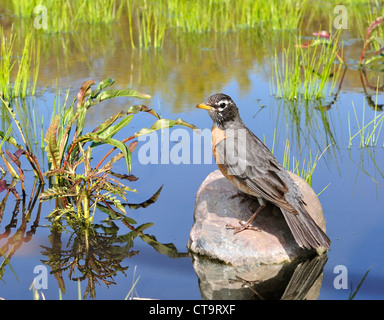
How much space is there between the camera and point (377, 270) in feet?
14.3

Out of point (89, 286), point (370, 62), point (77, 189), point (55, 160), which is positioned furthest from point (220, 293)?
point (370, 62)

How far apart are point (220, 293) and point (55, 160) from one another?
2013 millimetres

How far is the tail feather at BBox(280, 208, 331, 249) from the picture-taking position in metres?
4.40

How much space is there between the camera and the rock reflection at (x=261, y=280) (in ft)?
13.4

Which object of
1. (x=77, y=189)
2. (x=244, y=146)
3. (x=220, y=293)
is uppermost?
(x=244, y=146)

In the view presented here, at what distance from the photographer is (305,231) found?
4.43m

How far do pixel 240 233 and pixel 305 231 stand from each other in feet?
1.63

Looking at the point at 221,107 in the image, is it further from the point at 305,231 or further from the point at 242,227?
the point at 305,231

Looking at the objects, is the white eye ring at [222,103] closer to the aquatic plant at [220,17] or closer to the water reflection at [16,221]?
the water reflection at [16,221]

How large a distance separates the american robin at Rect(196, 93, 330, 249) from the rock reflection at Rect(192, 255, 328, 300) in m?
0.17

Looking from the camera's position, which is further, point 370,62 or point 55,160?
point 370,62

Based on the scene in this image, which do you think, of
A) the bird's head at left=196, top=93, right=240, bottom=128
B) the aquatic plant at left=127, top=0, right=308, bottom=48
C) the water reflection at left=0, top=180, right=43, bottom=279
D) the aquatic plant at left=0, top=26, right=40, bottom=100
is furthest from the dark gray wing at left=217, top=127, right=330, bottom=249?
the aquatic plant at left=127, top=0, right=308, bottom=48

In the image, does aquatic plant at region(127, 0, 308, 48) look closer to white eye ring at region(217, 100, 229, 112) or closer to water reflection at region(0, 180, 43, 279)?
water reflection at region(0, 180, 43, 279)

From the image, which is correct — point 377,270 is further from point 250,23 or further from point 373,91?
point 250,23
